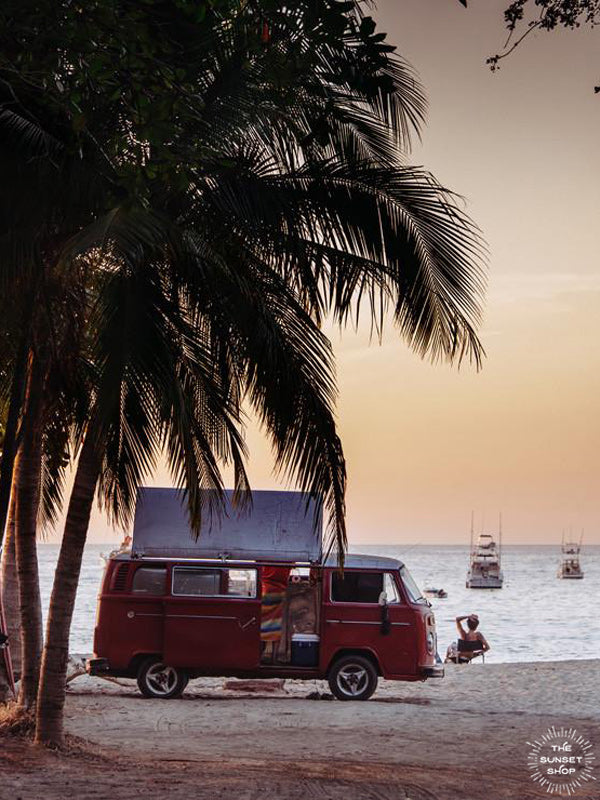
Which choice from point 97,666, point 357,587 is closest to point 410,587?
point 357,587

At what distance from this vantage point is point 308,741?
12.0m

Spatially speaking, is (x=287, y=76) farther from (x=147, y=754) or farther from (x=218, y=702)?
(x=218, y=702)

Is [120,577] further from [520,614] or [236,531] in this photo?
[520,614]

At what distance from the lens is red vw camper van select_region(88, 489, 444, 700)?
16.0 meters

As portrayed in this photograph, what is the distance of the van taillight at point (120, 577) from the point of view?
1638cm

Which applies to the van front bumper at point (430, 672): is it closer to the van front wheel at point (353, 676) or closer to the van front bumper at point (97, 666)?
the van front wheel at point (353, 676)

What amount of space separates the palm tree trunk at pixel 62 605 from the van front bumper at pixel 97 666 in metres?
5.83

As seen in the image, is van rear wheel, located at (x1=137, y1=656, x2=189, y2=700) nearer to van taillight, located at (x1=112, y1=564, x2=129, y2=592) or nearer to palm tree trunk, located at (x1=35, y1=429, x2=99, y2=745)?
van taillight, located at (x1=112, y1=564, x2=129, y2=592)

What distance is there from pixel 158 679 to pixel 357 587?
3365 millimetres

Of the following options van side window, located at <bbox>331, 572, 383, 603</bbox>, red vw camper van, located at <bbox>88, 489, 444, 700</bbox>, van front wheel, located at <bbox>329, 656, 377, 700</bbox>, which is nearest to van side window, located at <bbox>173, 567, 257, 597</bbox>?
red vw camper van, located at <bbox>88, 489, 444, 700</bbox>

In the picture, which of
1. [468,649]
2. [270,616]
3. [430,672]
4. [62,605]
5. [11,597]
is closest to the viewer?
[62,605]

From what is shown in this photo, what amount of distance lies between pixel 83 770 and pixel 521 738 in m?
5.56

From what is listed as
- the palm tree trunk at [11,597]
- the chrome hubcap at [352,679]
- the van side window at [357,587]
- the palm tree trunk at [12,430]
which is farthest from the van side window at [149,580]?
the palm tree trunk at [12,430]

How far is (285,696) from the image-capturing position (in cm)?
1722
